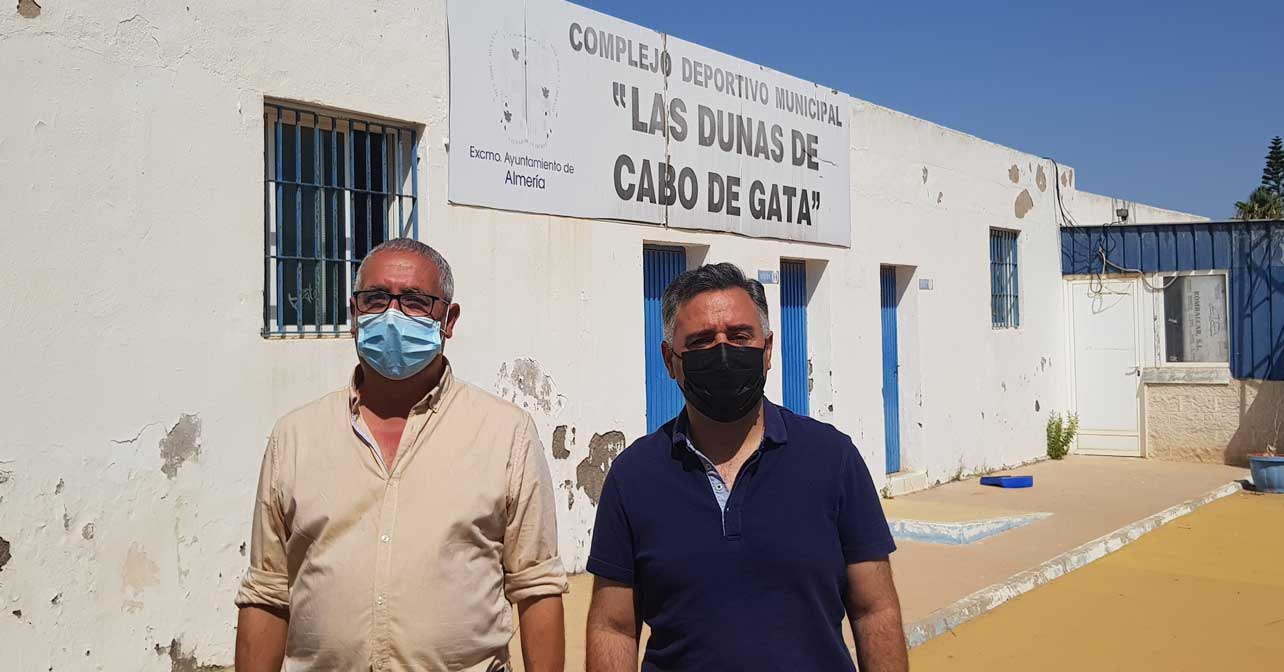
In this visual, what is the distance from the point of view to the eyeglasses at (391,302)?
9.00 feet

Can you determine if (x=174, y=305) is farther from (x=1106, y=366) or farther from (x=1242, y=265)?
(x=1242, y=265)

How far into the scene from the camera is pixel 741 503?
2350 mm

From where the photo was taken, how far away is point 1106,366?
1540 cm

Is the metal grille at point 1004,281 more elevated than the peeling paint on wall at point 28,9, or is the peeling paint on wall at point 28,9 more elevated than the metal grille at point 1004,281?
the peeling paint on wall at point 28,9

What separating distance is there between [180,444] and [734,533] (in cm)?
407

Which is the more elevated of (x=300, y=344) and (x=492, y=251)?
(x=492, y=251)

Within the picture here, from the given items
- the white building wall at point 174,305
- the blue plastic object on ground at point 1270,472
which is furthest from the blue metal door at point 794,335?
the blue plastic object on ground at point 1270,472

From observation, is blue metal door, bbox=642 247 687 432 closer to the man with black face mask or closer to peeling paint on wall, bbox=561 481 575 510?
Result: peeling paint on wall, bbox=561 481 575 510

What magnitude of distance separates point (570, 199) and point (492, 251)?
886 millimetres

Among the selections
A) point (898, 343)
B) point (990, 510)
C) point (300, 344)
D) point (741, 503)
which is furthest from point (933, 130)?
point (741, 503)

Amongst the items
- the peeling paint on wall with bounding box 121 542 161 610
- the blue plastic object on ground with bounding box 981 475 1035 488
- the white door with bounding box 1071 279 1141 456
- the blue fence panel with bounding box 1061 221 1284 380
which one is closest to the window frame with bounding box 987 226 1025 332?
the white door with bounding box 1071 279 1141 456

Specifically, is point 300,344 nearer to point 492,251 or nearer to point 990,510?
point 492,251

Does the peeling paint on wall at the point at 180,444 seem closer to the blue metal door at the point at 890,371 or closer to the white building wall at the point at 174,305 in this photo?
the white building wall at the point at 174,305

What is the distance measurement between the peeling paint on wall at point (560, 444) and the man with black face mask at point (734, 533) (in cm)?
515
